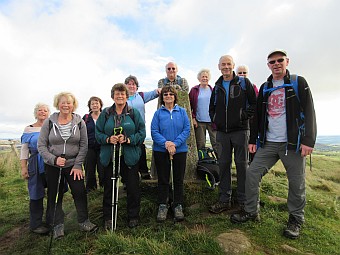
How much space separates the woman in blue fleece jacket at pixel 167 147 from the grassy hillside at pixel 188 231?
376 millimetres

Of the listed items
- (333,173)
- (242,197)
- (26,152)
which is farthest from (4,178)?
(333,173)

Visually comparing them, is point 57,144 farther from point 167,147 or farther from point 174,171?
point 174,171

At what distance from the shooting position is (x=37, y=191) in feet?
18.2

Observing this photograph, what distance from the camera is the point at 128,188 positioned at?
5180 millimetres

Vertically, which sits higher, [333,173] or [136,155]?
[136,155]

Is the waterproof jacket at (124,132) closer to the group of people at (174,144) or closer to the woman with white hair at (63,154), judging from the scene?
the group of people at (174,144)

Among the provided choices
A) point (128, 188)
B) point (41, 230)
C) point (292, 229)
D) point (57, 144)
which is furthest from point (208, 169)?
point (41, 230)

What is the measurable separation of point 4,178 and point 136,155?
924 cm

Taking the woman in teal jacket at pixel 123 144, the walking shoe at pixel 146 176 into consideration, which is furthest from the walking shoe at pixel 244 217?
the walking shoe at pixel 146 176

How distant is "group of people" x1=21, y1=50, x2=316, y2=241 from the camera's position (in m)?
4.52

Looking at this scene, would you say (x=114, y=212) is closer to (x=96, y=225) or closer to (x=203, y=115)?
(x=96, y=225)

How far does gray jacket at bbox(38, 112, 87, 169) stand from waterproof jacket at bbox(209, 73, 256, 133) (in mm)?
2867

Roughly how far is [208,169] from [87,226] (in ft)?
9.49

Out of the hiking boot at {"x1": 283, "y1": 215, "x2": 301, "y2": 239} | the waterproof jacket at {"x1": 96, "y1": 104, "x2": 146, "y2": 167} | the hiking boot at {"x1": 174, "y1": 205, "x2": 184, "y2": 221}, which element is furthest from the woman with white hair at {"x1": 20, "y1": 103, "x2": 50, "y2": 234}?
the hiking boot at {"x1": 283, "y1": 215, "x2": 301, "y2": 239}
